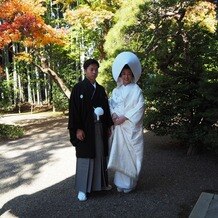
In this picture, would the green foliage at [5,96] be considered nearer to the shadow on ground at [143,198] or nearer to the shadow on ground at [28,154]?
the shadow on ground at [28,154]

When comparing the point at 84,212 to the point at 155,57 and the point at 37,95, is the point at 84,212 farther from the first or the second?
the point at 37,95

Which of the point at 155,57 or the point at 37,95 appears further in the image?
the point at 37,95

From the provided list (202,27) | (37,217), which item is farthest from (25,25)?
(37,217)

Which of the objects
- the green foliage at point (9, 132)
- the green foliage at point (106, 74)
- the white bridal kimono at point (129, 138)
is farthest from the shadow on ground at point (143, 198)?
the green foliage at point (9, 132)

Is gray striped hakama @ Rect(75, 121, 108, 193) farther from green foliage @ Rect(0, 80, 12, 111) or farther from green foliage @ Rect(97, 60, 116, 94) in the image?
green foliage @ Rect(0, 80, 12, 111)

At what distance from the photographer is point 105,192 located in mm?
4730

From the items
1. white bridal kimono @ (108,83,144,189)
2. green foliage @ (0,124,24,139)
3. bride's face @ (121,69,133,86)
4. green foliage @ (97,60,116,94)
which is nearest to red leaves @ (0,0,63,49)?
green foliage @ (0,124,24,139)

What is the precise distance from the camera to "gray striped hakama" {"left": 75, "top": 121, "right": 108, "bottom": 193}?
446 cm

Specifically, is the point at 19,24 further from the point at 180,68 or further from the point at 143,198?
the point at 143,198

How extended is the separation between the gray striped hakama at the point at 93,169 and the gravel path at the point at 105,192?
164 mm

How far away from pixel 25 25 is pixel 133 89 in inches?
272

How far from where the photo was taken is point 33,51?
1470 centimetres

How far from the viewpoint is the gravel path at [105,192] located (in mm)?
4184

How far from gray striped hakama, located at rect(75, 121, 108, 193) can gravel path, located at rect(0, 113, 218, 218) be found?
0.54ft
